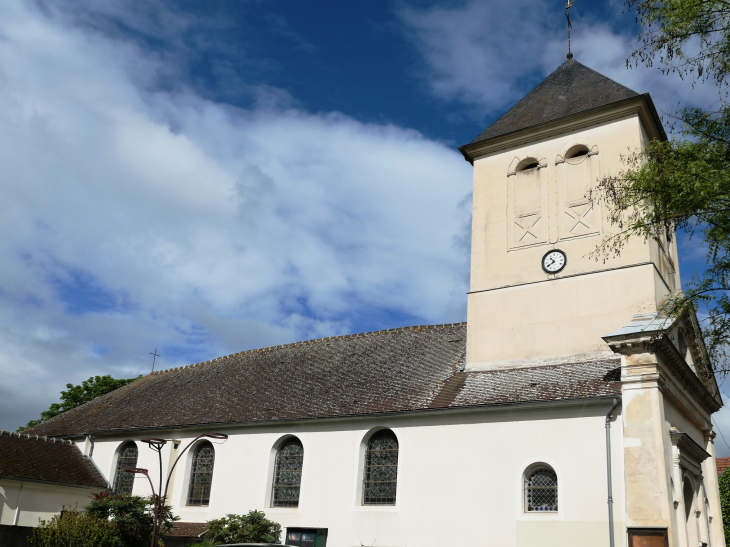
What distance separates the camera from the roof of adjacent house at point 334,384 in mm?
17125

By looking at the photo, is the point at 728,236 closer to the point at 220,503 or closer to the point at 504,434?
the point at 504,434

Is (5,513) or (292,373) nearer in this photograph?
(5,513)

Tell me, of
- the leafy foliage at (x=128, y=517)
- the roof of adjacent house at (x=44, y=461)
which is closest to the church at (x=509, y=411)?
the roof of adjacent house at (x=44, y=461)

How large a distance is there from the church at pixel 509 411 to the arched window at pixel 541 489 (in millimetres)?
45

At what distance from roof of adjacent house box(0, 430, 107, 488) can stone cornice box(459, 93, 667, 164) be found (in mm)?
17448

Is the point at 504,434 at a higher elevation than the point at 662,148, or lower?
lower

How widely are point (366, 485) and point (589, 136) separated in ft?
40.0

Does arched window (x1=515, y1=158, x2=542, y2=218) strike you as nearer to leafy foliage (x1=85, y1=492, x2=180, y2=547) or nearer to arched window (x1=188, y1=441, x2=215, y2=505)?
arched window (x1=188, y1=441, x2=215, y2=505)

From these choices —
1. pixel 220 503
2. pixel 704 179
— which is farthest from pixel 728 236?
pixel 220 503

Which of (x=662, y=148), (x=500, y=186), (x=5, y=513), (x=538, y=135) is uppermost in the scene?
(x=538, y=135)

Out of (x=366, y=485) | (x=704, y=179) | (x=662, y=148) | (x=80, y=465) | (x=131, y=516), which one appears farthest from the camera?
(x=80, y=465)

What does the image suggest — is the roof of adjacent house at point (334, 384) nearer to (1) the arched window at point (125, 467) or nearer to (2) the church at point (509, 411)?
(2) the church at point (509, 411)

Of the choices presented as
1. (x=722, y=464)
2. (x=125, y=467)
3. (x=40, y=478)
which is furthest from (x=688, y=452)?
(x=722, y=464)

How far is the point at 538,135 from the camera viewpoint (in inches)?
832
